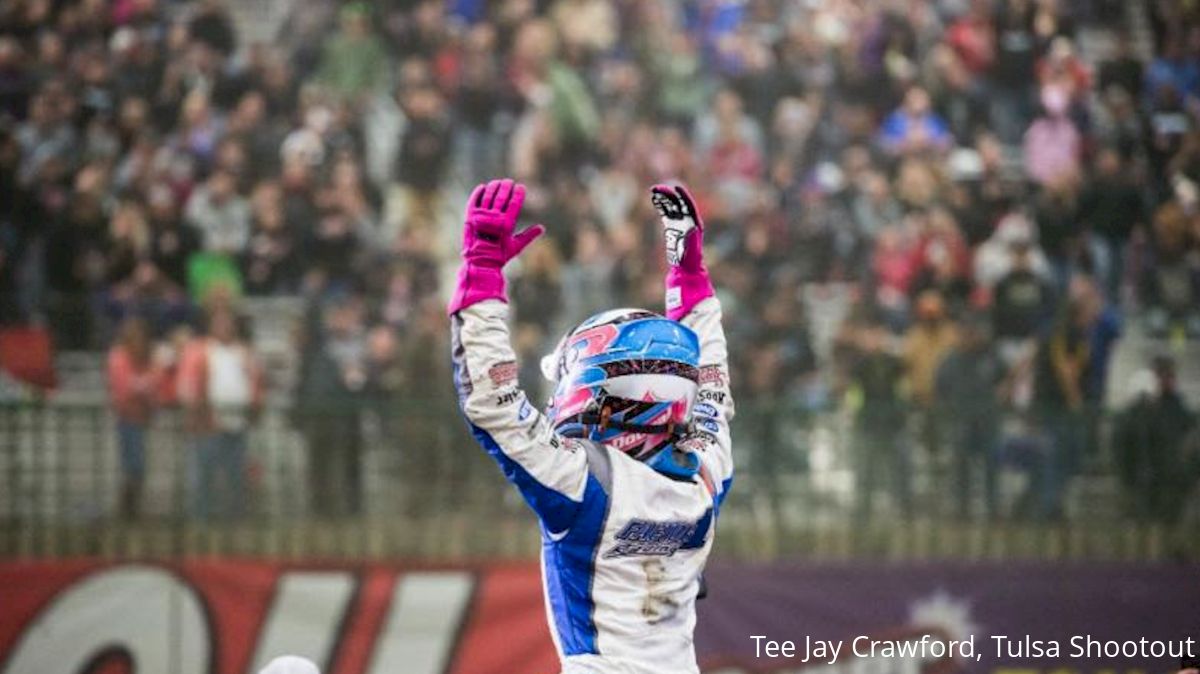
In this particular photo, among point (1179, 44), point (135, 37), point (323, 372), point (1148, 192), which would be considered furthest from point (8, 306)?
point (1179, 44)

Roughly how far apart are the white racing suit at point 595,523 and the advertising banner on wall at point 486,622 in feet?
18.4

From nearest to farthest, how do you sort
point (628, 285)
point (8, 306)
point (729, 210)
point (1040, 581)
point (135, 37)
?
1. point (1040, 581)
2. point (8, 306)
3. point (628, 285)
4. point (729, 210)
5. point (135, 37)

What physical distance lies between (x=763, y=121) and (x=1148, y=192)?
124 inches

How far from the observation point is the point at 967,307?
13086mm

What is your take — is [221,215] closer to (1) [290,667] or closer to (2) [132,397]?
(2) [132,397]

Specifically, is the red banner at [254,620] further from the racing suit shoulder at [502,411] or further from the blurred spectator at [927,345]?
the racing suit shoulder at [502,411]

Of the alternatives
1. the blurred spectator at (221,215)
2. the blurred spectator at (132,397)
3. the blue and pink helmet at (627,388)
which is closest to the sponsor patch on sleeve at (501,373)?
the blue and pink helmet at (627,388)

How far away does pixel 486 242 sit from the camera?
4781 mm

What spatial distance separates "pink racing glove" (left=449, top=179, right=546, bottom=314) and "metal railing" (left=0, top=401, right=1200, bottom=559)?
21.8 ft

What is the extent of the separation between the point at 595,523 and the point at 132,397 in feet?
24.0

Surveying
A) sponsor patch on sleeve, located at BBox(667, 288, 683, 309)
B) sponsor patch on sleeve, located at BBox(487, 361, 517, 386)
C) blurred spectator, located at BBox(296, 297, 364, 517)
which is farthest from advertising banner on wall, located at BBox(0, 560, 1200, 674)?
sponsor patch on sleeve, located at BBox(487, 361, 517, 386)

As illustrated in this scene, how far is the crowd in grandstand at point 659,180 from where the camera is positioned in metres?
12.4

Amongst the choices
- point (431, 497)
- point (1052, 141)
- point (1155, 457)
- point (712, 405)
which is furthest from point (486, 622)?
point (1052, 141)

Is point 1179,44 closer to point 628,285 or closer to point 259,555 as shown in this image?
point 628,285
